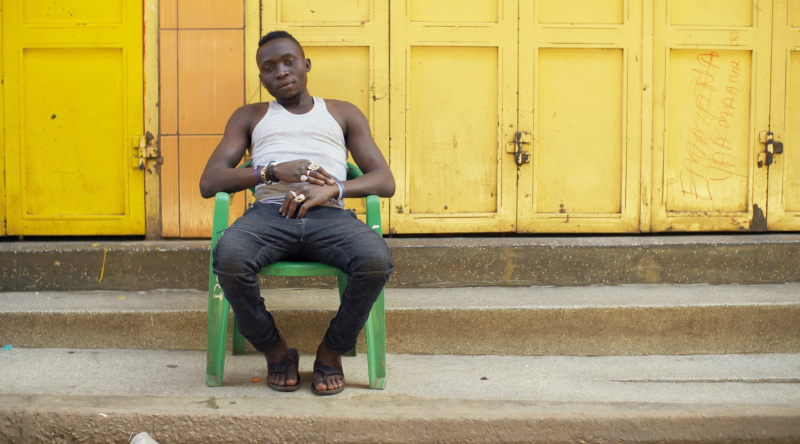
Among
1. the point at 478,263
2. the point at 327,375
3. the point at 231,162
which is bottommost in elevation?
the point at 327,375

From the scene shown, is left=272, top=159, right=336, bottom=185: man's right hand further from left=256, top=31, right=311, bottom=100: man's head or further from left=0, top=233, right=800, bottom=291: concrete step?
left=0, top=233, right=800, bottom=291: concrete step

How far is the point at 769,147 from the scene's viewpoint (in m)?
3.97

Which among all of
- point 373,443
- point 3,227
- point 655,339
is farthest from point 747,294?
point 3,227

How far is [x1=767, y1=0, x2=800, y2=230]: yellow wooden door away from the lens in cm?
396

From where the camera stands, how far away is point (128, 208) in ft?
12.8

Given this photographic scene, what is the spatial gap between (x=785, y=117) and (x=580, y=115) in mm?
1218

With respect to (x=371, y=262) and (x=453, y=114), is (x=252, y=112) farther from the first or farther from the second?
(x=453, y=114)

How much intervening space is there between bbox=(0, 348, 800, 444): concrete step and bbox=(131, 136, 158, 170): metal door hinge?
1.37 m

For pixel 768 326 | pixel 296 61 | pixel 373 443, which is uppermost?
pixel 296 61

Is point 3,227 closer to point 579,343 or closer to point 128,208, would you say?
point 128,208

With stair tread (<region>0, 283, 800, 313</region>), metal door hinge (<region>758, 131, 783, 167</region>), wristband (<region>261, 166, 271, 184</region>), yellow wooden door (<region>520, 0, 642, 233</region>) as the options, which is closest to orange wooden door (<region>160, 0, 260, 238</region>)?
stair tread (<region>0, 283, 800, 313</region>)

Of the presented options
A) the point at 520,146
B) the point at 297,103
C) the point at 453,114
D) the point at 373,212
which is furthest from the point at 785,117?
the point at 297,103

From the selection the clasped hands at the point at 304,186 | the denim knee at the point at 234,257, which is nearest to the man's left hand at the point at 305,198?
the clasped hands at the point at 304,186

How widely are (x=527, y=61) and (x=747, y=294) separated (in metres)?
1.72
